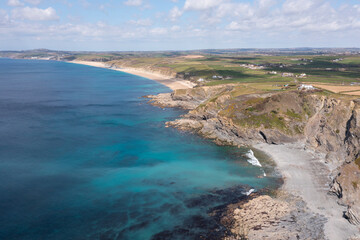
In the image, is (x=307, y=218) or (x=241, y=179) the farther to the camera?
(x=241, y=179)

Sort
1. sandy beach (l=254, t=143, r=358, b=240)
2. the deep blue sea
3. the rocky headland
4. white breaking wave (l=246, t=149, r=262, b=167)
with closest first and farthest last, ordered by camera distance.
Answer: sandy beach (l=254, t=143, r=358, b=240), the rocky headland, the deep blue sea, white breaking wave (l=246, t=149, r=262, b=167)

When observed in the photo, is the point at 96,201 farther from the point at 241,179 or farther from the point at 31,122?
the point at 31,122

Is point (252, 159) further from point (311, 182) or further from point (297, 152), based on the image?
point (311, 182)

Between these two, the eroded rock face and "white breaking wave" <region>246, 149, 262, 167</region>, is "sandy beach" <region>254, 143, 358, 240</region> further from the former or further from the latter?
"white breaking wave" <region>246, 149, 262, 167</region>

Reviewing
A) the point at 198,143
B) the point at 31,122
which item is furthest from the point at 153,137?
the point at 31,122

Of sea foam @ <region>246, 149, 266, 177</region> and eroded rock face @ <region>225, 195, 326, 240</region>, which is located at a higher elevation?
sea foam @ <region>246, 149, 266, 177</region>

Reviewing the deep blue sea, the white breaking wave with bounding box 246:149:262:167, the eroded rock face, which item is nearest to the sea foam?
the white breaking wave with bounding box 246:149:262:167
